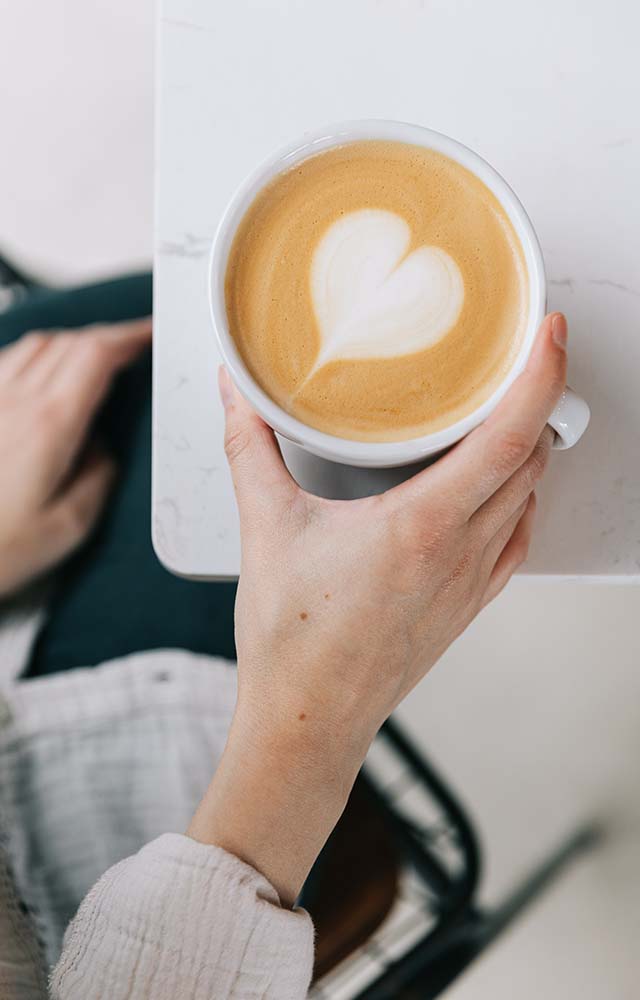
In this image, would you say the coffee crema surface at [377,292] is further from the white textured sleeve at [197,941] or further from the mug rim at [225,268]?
the white textured sleeve at [197,941]

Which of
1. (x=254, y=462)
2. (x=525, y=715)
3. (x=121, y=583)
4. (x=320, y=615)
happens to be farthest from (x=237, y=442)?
(x=525, y=715)

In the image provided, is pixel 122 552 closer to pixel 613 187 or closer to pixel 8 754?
pixel 8 754

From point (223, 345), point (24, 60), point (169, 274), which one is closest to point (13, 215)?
point (24, 60)

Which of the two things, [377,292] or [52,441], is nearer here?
[377,292]

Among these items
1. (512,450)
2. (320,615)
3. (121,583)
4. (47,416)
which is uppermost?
(512,450)

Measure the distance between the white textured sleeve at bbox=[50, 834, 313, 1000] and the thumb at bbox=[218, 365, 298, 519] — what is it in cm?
23

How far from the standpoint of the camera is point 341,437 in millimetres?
515

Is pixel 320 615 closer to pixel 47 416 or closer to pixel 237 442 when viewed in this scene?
pixel 237 442

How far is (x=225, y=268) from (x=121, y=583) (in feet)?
1.47

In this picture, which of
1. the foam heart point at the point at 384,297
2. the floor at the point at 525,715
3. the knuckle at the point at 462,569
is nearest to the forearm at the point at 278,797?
the knuckle at the point at 462,569

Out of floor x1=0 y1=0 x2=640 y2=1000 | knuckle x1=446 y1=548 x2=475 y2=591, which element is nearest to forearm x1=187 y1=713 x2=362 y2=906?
knuckle x1=446 y1=548 x2=475 y2=591

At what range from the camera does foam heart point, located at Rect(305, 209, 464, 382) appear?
0.52m

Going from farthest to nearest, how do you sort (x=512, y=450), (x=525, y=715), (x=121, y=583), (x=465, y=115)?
(x=525, y=715) → (x=121, y=583) → (x=465, y=115) → (x=512, y=450)

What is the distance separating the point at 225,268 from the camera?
519 mm
